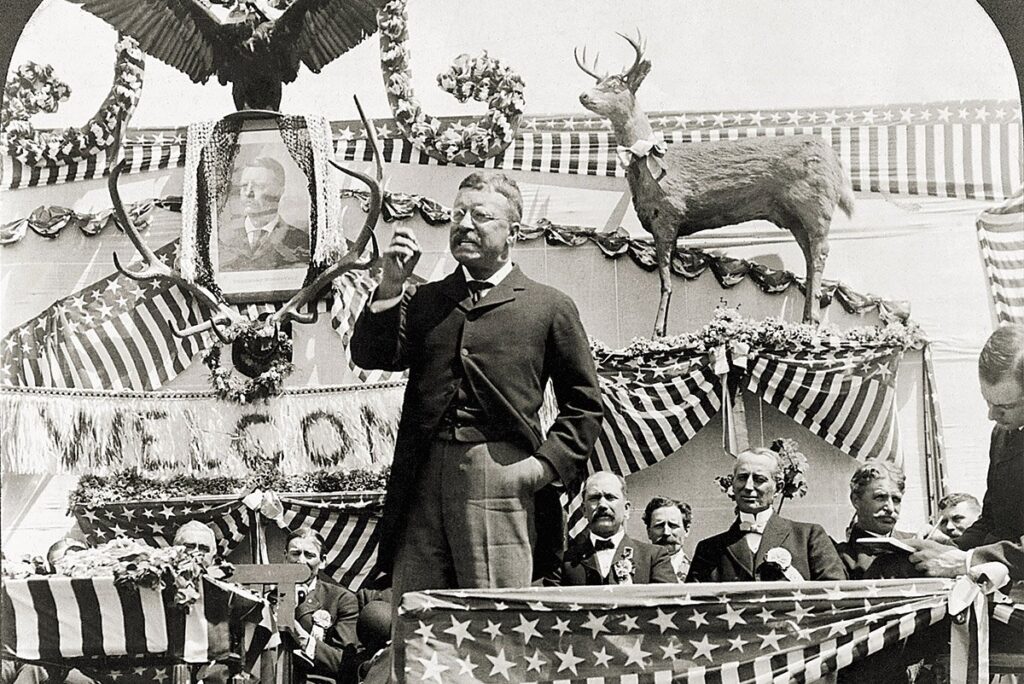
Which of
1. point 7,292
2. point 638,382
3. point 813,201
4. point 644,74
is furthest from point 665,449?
point 7,292

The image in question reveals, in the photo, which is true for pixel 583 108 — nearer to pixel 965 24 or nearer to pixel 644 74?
pixel 644 74

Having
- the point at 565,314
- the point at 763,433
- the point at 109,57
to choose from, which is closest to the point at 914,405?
the point at 763,433

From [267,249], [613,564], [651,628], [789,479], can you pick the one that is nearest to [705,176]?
[789,479]

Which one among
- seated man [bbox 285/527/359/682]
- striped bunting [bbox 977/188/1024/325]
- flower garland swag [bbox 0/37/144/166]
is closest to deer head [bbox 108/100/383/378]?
flower garland swag [bbox 0/37/144/166]

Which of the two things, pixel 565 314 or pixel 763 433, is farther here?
pixel 763 433

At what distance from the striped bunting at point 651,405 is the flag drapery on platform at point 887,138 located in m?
0.91

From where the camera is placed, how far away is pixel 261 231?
660 centimetres

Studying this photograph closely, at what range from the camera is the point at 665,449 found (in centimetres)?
630

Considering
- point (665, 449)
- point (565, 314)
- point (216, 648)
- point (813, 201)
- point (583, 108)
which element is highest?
point (583, 108)

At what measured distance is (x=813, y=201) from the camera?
641 cm

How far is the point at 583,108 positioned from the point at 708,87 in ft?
1.86

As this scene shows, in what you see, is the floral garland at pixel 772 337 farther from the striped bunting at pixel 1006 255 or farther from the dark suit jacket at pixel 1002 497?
the dark suit jacket at pixel 1002 497

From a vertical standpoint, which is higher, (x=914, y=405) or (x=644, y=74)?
(x=644, y=74)

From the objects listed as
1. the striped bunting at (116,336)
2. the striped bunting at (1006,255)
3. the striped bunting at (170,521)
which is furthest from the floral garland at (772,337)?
the striped bunting at (170,521)
